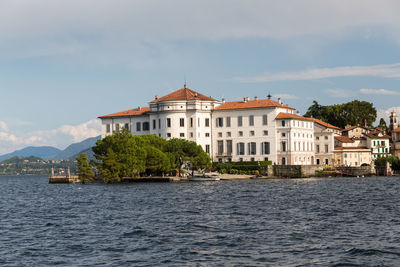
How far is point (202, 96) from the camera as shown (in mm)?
118000

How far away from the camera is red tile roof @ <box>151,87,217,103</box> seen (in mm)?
115075

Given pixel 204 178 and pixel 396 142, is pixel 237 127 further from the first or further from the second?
pixel 396 142

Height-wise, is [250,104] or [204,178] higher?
[250,104]

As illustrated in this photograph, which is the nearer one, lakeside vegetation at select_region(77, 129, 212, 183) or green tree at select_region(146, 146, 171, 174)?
lakeside vegetation at select_region(77, 129, 212, 183)

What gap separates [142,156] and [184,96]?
27.6 metres

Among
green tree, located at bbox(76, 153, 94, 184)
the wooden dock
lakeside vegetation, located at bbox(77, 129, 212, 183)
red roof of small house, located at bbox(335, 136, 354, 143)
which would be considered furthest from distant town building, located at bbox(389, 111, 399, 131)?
the wooden dock

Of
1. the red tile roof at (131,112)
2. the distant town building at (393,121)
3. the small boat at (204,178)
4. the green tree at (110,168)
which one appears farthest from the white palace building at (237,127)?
the distant town building at (393,121)

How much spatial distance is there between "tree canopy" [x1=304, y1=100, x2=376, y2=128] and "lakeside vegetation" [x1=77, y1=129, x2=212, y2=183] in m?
59.3

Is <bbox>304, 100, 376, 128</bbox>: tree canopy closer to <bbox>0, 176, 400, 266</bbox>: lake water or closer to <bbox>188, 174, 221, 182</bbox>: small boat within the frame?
<bbox>188, 174, 221, 182</bbox>: small boat

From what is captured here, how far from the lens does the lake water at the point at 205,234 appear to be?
79.8ft

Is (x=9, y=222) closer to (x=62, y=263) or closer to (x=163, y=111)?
(x=62, y=263)

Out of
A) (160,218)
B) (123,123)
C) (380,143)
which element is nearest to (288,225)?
(160,218)

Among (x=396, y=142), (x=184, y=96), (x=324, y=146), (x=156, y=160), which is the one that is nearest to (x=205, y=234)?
(x=156, y=160)

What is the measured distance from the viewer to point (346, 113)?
152500mm
